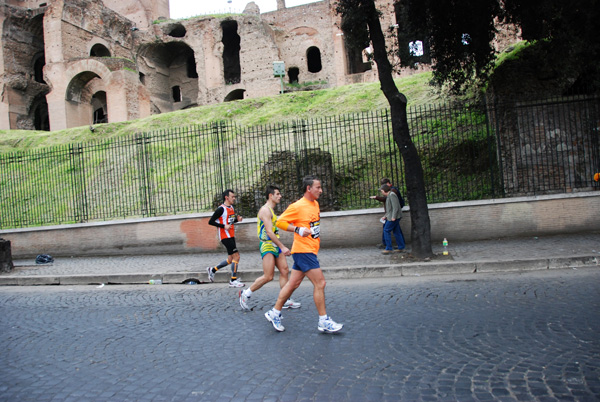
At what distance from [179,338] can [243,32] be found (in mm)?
35568

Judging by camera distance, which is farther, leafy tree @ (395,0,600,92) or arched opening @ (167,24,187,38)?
arched opening @ (167,24,187,38)

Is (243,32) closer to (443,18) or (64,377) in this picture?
(443,18)

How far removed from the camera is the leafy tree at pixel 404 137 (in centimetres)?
856

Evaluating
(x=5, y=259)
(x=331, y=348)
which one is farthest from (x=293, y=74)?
(x=331, y=348)

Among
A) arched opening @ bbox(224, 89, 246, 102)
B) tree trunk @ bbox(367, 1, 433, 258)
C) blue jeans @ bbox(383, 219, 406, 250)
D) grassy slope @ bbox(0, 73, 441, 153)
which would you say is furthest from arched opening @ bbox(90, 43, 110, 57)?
blue jeans @ bbox(383, 219, 406, 250)

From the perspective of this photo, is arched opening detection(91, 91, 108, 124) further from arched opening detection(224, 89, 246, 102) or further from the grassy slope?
the grassy slope

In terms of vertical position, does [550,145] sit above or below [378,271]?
above

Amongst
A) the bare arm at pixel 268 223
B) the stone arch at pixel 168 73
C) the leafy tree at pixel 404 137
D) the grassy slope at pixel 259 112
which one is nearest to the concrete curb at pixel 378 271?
the leafy tree at pixel 404 137

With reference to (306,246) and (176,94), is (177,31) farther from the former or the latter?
(306,246)

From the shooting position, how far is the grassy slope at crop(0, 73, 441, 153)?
19.4 meters

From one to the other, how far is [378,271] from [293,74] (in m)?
34.7

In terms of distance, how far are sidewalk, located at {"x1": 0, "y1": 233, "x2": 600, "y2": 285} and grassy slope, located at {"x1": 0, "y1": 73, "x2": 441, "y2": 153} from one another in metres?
9.81

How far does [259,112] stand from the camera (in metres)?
21.2

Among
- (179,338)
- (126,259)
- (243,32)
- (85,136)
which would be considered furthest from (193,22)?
(179,338)
